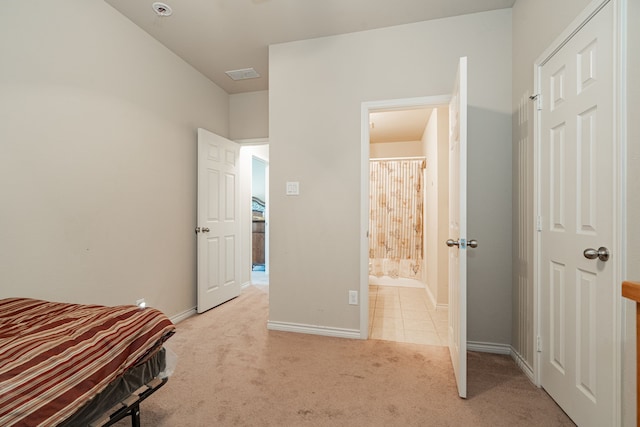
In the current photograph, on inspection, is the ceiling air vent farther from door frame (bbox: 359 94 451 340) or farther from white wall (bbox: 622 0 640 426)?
white wall (bbox: 622 0 640 426)

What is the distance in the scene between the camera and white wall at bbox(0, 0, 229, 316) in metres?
1.68

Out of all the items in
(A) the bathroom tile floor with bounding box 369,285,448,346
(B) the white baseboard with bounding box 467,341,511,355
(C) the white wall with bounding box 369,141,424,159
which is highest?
(C) the white wall with bounding box 369,141,424,159

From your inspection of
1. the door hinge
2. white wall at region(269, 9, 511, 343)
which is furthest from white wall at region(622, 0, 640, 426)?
white wall at region(269, 9, 511, 343)

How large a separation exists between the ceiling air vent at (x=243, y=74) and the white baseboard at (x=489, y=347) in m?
3.46

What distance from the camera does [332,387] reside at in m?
1.78

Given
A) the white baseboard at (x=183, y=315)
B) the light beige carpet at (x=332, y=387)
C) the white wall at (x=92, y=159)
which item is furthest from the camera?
the white baseboard at (x=183, y=315)

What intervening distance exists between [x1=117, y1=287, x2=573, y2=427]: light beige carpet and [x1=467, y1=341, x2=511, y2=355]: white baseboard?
56 mm

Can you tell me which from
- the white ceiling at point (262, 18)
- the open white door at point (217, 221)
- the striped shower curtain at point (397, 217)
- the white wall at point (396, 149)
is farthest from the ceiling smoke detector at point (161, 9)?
the white wall at point (396, 149)

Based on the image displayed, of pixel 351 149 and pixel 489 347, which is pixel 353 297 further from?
pixel 351 149

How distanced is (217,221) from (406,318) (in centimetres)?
243

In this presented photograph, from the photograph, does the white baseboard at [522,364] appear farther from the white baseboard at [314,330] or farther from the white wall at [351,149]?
the white baseboard at [314,330]

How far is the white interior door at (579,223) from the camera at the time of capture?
1.24 metres

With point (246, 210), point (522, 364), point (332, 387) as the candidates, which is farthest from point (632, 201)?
point (246, 210)

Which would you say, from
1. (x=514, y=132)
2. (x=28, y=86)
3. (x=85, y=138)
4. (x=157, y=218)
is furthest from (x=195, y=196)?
(x=514, y=132)
